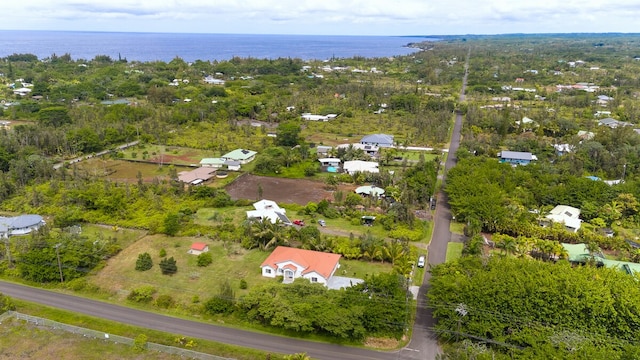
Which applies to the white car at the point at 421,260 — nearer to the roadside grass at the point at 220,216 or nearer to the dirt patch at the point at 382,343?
the dirt patch at the point at 382,343

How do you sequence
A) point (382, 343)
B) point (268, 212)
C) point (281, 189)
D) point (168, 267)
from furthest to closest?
point (281, 189)
point (268, 212)
point (168, 267)
point (382, 343)

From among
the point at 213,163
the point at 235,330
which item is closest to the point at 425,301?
the point at 235,330

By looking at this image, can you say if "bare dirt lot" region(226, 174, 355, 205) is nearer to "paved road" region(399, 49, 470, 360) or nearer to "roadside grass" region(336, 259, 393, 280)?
"paved road" region(399, 49, 470, 360)

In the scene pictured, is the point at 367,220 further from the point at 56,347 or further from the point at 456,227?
the point at 56,347


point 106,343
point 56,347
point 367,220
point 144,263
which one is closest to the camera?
point 56,347

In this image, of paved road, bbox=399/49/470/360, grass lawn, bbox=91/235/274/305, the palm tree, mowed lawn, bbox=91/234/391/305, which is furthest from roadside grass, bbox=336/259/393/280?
grass lawn, bbox=91/235/274/305

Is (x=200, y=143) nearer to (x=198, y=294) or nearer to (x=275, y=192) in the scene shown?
(x=275, y=192)
